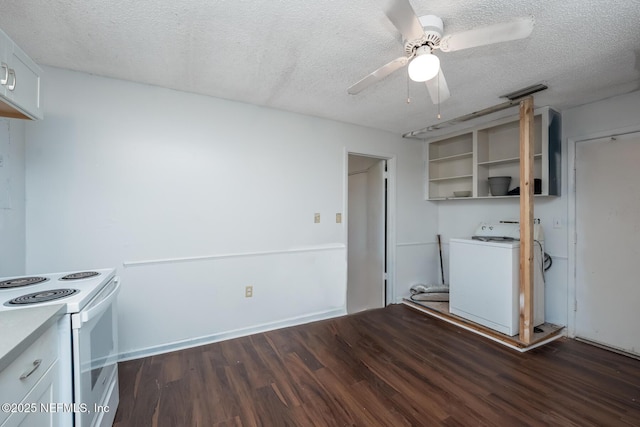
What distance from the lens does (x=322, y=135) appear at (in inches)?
126

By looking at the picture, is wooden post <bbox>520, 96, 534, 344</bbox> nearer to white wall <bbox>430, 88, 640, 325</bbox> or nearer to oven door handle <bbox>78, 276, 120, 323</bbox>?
white wall <bbox>430, 88, 640, 325</bbox>

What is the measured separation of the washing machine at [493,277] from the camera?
2.65 metres

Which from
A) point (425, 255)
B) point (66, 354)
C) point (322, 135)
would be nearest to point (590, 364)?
point (425, 255)

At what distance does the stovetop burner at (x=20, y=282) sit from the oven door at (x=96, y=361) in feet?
1.12

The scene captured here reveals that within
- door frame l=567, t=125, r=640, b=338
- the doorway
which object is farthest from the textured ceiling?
the doorway

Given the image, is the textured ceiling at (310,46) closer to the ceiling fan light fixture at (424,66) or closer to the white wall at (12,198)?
the ceiling fan light fixture at (424,66)

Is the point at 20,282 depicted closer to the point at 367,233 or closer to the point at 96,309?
the point at 96,309

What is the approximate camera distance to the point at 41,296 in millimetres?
1241

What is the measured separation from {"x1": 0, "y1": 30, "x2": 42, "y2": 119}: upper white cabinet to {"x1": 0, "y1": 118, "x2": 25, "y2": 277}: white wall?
0.43 m

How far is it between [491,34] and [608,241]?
2562mm

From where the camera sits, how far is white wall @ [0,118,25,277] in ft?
5.71

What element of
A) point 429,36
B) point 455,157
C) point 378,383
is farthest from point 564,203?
point 378,383

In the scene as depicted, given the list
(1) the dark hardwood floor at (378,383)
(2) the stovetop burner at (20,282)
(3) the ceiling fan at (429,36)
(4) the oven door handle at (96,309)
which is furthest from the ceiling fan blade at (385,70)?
(2) the stovetop burner at (20,282)

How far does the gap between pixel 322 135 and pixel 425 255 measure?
2.42 meters
